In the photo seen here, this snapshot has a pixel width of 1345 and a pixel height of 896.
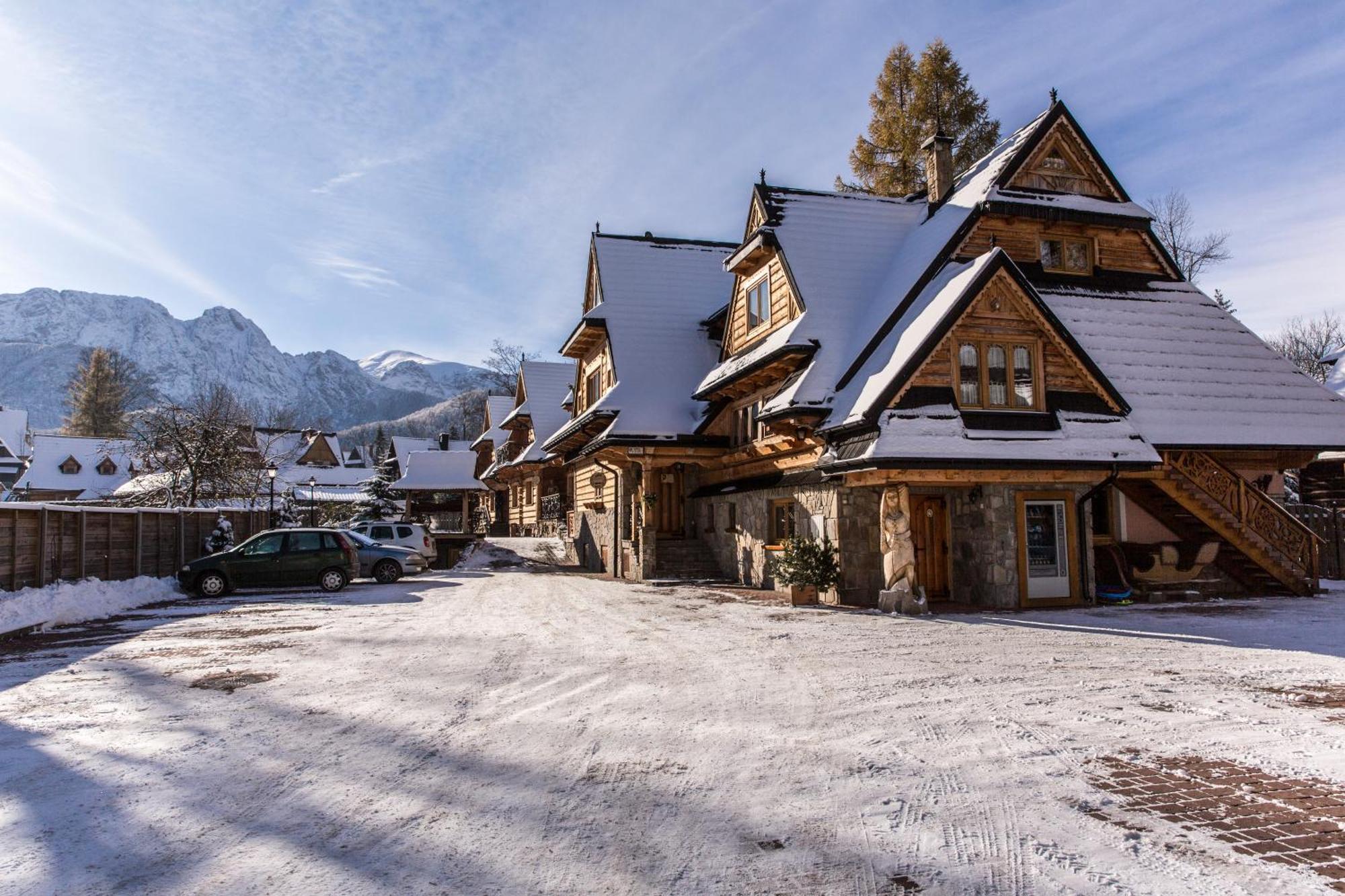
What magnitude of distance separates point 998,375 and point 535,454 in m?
23.1

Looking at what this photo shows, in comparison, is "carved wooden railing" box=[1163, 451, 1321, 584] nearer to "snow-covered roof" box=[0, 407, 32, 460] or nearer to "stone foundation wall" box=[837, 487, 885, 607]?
"stone foundation wall" box=[837, 487, 885, 607]

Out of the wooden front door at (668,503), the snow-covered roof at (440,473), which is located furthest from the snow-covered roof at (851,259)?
the snow-covered roof at (440,473)

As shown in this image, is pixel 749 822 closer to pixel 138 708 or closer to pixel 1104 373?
pixel 138 708

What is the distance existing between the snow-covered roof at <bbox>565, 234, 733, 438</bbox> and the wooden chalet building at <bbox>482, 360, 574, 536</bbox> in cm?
789

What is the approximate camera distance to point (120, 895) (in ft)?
13.0

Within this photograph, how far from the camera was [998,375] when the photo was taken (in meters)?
16.2

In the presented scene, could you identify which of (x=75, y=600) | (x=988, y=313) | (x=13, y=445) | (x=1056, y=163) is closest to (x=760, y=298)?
(x=988, y=313)

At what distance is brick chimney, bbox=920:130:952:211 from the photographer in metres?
21.8

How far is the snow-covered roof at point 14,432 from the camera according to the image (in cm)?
7888

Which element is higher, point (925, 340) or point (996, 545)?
point (925, 340)

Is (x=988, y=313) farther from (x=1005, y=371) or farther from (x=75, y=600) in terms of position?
(x=75, y=600)

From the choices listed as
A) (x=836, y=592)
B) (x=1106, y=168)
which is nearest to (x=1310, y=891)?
(x=836, y=592)

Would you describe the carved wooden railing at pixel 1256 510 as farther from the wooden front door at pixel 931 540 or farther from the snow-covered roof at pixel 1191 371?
the wooden front door at pixel 931 540

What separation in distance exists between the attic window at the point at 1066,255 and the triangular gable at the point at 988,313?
441 centimetres
